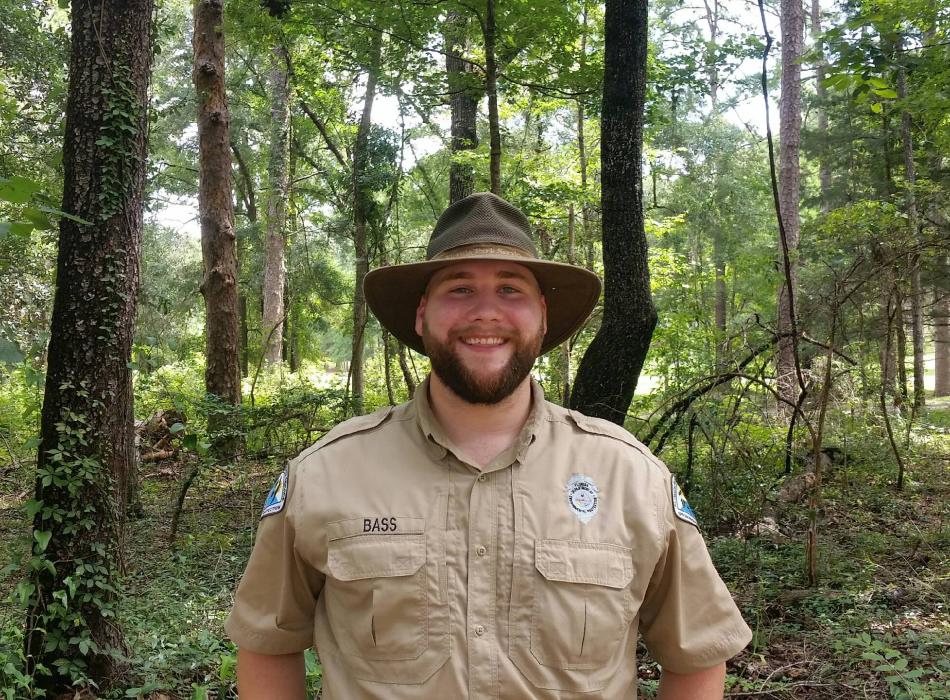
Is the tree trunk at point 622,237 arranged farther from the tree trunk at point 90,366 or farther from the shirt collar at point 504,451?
the shirt collar at point 504,451

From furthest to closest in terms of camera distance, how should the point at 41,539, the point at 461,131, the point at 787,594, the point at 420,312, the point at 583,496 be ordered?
the point at 461,131 < the point at 787,594 < the point at 41,539 < the point at 420,312 < the point at 583,496

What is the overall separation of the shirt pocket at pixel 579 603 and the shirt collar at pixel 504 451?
24cm

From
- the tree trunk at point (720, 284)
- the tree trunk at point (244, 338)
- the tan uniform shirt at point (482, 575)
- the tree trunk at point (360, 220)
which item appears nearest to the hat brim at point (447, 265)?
the tan uniform shirt at point (482, 575)

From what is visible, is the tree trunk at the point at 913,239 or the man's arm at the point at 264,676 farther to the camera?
the tree trunk at the point at 913,239

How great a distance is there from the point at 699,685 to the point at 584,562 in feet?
1.54

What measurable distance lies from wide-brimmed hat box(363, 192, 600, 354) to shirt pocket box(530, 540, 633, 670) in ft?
2.65

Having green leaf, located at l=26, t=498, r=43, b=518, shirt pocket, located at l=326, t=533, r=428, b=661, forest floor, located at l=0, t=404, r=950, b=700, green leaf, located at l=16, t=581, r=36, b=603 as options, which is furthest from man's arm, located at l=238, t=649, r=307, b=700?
green leaf, located at l=26, t=498, r=43, b=518

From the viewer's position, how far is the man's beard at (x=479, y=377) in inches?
78.0

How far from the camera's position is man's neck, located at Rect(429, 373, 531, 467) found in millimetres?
2023

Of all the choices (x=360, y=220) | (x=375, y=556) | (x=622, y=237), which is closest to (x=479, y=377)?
(x=375, y=556)

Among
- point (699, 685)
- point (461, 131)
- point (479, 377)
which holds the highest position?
point (461, 131)

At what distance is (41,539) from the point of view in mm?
3650

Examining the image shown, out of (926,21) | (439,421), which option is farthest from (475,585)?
(926,21)

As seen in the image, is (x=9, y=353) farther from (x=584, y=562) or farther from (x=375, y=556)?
(x=584, y=562)
